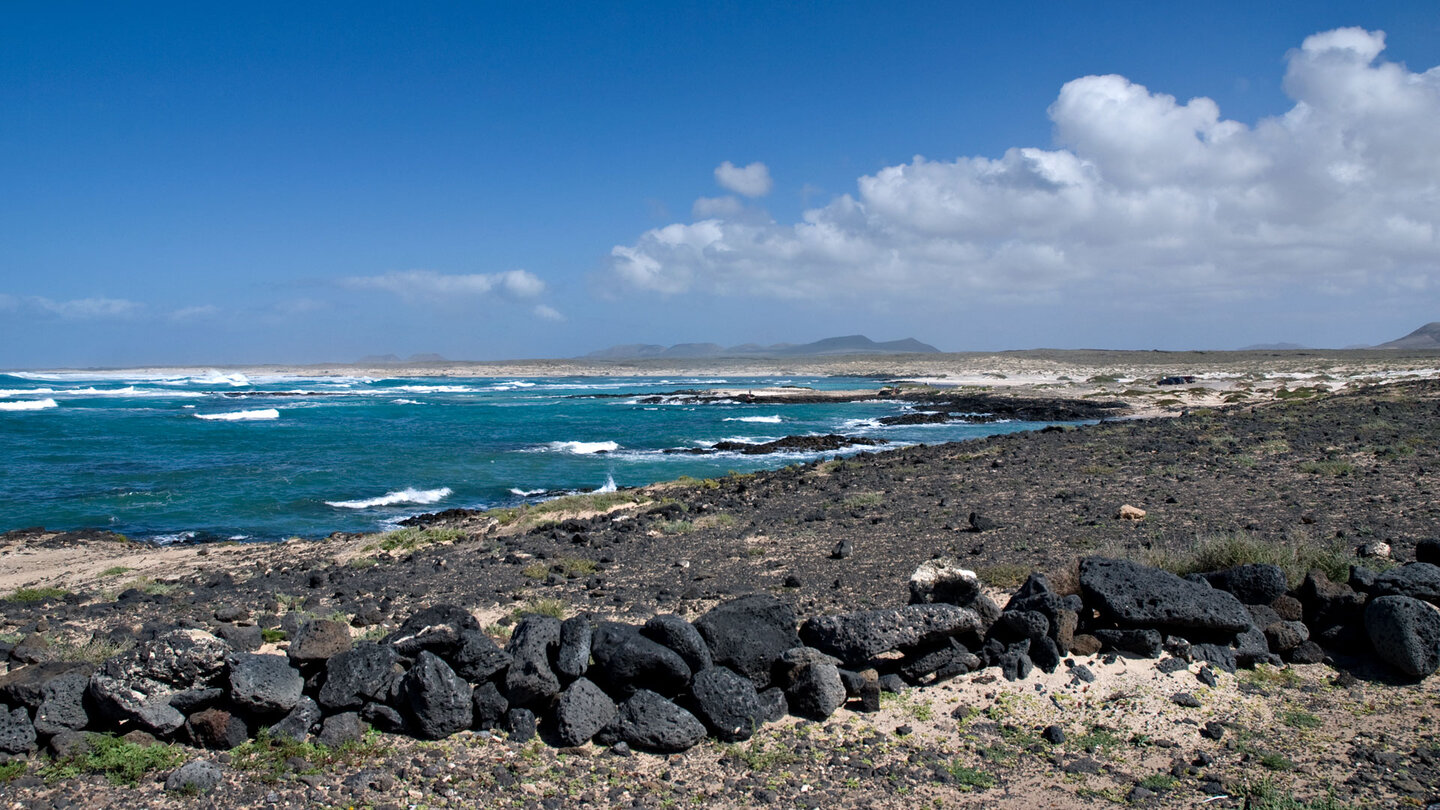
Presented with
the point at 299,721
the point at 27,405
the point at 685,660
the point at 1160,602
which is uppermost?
the point at 27,405

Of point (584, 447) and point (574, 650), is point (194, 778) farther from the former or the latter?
point (584, 447)

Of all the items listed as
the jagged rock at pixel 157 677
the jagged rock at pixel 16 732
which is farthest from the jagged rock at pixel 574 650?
the jagged rock at pixel 16 732

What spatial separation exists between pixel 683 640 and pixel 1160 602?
4.12m

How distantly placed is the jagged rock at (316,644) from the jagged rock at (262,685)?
0.13 metres

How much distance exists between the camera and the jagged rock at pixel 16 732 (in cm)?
567

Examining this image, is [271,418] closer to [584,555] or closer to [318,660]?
[584,555]

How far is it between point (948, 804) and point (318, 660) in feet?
15.6

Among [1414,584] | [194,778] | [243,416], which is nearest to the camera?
[194,778]

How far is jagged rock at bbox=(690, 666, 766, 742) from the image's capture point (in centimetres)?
605

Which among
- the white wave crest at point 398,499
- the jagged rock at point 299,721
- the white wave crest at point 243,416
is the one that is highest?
the white wave crest at point 243,416

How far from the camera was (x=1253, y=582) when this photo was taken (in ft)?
25.0

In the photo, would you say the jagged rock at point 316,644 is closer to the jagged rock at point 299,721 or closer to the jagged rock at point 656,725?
the jagged rock at point 299,721

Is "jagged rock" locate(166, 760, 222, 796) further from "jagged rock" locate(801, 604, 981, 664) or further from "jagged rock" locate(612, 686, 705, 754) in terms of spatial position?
"jagged rock" locate(801, 604, 981, 664)

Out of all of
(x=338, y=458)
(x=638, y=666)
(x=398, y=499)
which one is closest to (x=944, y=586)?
(x=638, y=666)
